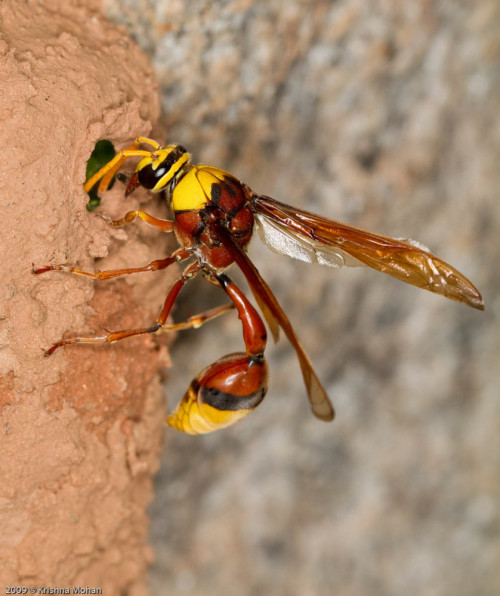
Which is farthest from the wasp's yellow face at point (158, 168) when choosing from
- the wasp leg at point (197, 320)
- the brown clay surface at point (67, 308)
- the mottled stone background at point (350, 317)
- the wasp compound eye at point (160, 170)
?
the wasp leg at point (197, 320)

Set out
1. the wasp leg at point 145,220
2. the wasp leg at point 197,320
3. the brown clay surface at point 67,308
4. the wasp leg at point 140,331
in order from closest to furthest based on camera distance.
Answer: the brown clay surface at point 67,308, the wasp leg at point 140,331, the wasp leg at point 145,220, the wasp leg at point 197,320

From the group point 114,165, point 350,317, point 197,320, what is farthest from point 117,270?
point 350,317

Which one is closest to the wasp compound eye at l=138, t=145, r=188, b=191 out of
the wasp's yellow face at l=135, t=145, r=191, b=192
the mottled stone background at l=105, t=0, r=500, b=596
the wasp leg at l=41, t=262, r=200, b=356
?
the wasp's yellow face at l=135, t=145, r=191, b=192

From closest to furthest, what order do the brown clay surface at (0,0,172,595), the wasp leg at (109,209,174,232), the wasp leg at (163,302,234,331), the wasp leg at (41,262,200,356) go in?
1. the brown clay surface at (0,0,172,595)
2. the wasp leg at (41,262,200,356)
3. the wasp leg at (109,209,174,232)
4. the wasp leg at (163,302,234,331)

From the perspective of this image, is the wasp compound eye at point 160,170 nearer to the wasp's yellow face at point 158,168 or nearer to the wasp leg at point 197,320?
the wasp's yellow face at point 158,168

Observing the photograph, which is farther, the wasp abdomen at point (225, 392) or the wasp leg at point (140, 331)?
the wasp abdomen at point (225, 392)

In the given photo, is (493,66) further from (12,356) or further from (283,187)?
(12,356)

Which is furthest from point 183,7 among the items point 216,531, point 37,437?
point 216,531

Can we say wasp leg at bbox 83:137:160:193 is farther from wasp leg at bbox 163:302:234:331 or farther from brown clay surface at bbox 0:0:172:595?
wasp leg at bbox 163:302:234:331
